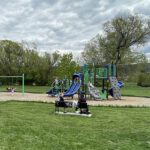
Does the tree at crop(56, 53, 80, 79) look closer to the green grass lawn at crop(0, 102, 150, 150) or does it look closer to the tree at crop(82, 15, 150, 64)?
the tree at crop(82, 15, 150, 64)

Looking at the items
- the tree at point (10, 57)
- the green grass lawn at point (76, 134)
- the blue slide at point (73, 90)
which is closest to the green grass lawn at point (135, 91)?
the blue slide at point (73, 90)

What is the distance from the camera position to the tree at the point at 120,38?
51.9 m

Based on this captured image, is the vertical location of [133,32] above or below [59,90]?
above

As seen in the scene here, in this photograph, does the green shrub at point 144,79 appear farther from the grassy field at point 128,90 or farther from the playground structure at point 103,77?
the playground structure at point 103,77

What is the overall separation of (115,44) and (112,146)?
149 feet

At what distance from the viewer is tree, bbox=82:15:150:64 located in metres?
51.9

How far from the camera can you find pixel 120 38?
5225cm

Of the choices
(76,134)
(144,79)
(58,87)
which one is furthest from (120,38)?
(76,134)

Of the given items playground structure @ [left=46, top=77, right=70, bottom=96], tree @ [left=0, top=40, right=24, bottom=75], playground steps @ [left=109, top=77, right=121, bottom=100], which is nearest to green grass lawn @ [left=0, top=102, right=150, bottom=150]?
playground steps @ [left=109, top=77, right=121, bottom=100]

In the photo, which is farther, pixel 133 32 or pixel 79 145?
pixel 133 32

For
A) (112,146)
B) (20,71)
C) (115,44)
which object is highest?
(115,44)

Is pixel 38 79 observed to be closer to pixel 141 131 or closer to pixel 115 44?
pixel 115 44

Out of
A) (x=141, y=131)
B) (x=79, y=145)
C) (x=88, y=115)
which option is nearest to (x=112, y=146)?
(x=79, y=145)

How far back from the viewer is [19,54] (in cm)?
5441
